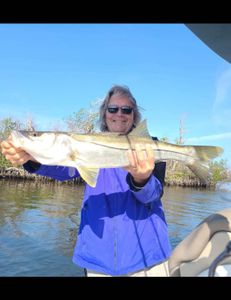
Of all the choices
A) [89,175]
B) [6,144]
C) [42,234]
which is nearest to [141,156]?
[89,175]

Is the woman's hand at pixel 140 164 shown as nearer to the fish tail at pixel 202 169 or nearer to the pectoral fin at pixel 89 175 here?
the pectoral fin at pixel 89 175

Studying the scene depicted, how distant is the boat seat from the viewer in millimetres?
3566

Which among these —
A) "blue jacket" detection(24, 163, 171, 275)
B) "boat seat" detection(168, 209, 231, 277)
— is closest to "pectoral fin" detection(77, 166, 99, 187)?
"blue jacket" detection(24, 163, 171, 275)

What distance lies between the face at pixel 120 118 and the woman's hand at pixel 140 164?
51cm

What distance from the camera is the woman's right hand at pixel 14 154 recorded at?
343 cm

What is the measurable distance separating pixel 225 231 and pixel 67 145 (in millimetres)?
1792

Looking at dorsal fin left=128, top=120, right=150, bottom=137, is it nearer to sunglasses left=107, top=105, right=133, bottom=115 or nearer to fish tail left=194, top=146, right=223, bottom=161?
sunglasses left=107, top=105, right=133, bottom=115

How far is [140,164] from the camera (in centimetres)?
340

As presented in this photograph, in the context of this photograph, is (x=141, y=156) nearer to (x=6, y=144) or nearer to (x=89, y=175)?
(x=89, y=175)

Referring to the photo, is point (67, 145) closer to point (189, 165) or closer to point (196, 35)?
point (189, 165)

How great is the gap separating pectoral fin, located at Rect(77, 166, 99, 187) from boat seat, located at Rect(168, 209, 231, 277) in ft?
3.95

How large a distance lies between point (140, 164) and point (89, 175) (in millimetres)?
489

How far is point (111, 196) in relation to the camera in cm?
357
